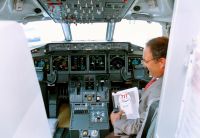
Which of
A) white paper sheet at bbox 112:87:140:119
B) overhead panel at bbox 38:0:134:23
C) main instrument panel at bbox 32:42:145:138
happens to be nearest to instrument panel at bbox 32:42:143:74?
main instrument panel at bbox 32:42:145:138

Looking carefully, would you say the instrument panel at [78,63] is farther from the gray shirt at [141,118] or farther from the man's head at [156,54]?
the man's head at [156,54]

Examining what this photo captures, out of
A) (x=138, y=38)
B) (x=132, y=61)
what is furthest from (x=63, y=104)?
(x=138, y=38)

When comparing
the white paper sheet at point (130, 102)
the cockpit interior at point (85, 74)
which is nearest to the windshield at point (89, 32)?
the cockpit interior at point (85, 74)

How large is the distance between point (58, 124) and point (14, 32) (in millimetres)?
4254

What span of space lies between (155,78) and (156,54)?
0.29 meters

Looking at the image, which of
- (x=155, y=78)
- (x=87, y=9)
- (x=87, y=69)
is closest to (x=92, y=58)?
(x=87, y=69)

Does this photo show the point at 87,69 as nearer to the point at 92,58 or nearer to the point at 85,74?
the point at 85,74

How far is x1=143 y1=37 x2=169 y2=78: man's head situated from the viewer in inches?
87.7

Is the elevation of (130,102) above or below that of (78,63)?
above

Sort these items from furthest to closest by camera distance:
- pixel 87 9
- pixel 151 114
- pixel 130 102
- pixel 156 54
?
1. pixel 87 9
2. pixel 130 102
3. pixel 156 54
4. pixel 151 114

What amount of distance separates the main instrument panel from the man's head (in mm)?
2837

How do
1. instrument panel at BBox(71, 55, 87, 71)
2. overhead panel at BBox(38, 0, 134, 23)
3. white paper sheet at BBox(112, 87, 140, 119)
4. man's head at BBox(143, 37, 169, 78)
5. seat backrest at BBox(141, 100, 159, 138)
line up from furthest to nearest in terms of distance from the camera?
instrument panel at BBox(71, 55, 87, 71) < overhead panel at BBox(38, 0, 134, 23) < white paper sheet at BBox(112, 87, 140, 119) < man's head at BBox(143, 37, 169, 78) < seat backrest at BBox(141, 100, 159, 138)

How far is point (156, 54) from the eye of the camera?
224 centimetres

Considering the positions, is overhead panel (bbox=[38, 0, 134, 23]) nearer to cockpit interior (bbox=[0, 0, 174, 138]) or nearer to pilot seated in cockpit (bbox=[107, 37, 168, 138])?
cockpit interior (bbox=[0, 0, 174, 138])
